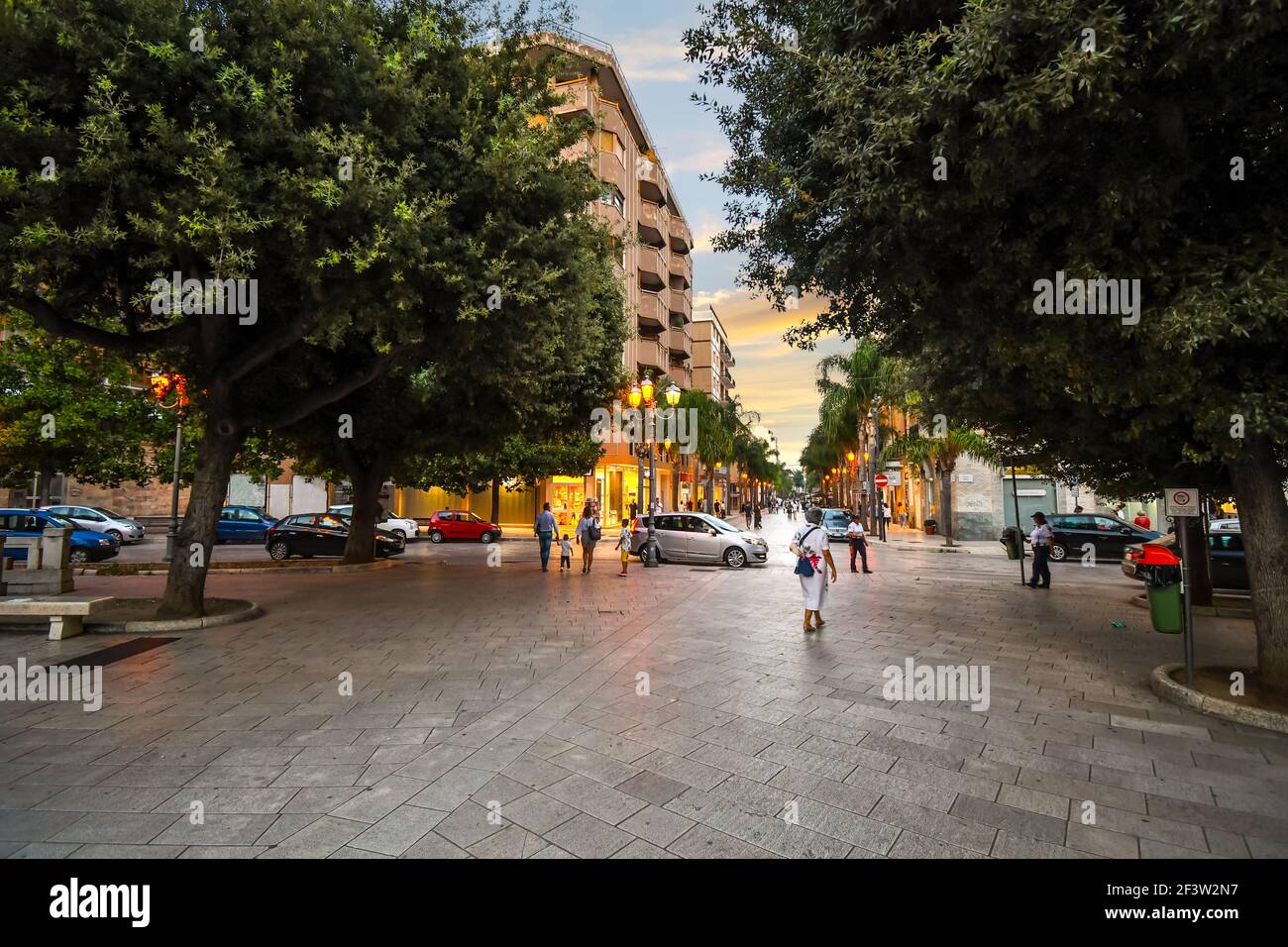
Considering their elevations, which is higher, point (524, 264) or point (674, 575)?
point (524, 264)

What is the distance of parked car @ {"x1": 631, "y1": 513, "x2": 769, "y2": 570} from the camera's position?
18484 mm

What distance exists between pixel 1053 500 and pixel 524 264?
29.6m

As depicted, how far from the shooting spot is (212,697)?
582cm

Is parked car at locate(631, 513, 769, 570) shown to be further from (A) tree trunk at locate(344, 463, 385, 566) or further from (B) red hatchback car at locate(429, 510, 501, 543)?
(B) red hatchback car at locate(429, 510, 501, 543)

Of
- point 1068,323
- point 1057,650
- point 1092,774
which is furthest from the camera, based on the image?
point 1057,650

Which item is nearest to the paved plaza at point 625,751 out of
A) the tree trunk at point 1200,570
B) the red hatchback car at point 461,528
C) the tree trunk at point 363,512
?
the tree trunk at point 1200,570

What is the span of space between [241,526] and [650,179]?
3353 cm

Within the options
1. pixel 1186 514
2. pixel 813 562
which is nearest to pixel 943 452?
pixel 813 562

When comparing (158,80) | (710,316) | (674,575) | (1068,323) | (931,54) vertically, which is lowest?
(674,575)

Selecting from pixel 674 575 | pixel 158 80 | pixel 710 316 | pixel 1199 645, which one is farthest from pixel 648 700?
pixel 710 316

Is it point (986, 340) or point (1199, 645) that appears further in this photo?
point (1199, 645)

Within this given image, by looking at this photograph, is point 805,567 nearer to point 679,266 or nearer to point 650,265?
point 650,265

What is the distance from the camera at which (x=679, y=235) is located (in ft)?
170
